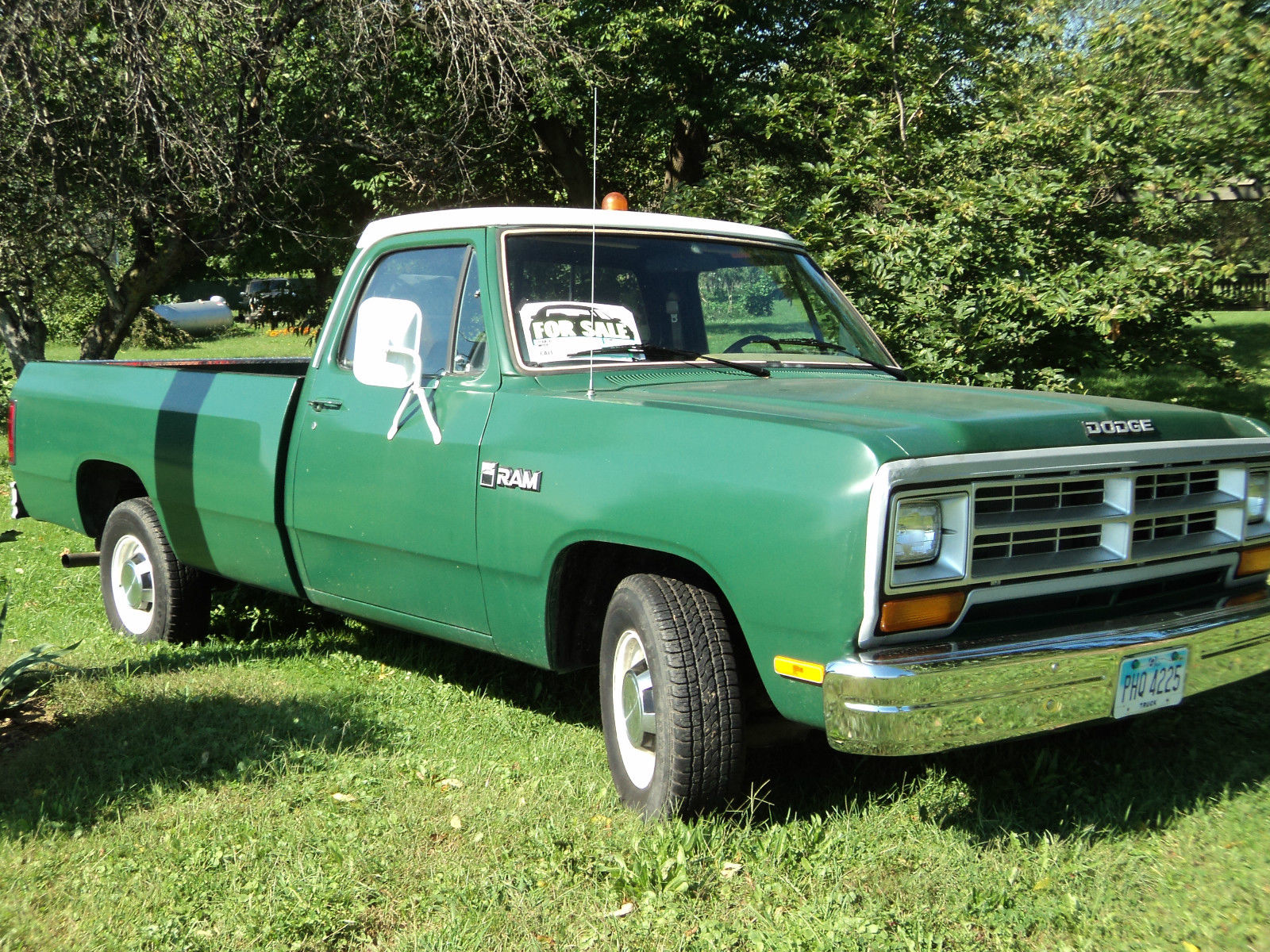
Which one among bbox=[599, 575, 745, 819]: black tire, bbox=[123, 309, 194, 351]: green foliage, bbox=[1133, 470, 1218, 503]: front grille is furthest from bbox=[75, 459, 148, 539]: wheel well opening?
bbox=[123, 309, 194, 351]: green foliage

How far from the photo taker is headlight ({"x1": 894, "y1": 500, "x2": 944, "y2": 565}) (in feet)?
10.1

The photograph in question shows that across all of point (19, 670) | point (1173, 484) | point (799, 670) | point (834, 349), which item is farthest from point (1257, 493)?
point (19, 670)

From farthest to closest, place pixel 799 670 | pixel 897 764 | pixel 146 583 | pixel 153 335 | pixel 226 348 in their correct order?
1. pixel 226 348
2. pixel 153 335
3. pixel 146 583
4. pixel 897 764
5. pixel 799 670

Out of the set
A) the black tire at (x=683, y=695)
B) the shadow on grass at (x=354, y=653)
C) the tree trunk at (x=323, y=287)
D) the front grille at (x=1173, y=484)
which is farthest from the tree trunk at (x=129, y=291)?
the front grille at (x=1173, y=484)

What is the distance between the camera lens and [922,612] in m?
3.15

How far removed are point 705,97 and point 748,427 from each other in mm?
10867

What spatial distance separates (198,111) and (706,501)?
868 cm

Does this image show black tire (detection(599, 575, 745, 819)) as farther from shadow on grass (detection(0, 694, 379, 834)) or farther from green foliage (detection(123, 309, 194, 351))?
green foliage (detection(123, 309, 194, 351))

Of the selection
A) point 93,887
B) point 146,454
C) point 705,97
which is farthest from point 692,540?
point 705,97

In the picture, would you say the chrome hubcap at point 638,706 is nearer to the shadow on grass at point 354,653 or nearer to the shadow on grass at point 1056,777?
the shadow on grass at point 1056,777

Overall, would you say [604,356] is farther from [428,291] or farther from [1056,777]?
[1056,777]

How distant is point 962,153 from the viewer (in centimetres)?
852

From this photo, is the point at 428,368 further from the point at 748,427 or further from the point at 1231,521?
the point at 1231,521

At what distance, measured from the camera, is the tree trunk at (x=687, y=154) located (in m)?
14.5
